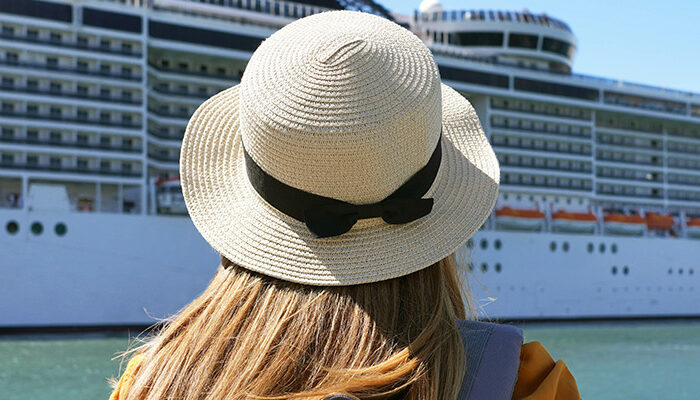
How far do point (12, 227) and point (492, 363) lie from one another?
17109 mm

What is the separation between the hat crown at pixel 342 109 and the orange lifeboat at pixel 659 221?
26.2m

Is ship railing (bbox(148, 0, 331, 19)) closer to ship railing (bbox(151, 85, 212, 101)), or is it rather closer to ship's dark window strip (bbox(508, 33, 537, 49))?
ship railing (bbox(151, 85, 212, 101))

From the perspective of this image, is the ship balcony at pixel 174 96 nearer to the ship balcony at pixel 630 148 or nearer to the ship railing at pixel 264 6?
the ship railing at pixel 264 6

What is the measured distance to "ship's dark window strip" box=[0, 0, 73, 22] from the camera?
18078 millimetres

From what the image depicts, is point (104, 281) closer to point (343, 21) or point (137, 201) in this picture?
point (137, 201)

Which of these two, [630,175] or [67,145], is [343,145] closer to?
Result: [67,145]

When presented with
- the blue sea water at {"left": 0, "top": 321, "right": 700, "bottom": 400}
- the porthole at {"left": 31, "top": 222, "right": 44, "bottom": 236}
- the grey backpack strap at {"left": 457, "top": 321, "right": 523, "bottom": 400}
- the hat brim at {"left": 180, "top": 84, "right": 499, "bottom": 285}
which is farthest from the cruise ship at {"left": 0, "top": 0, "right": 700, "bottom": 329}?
the grey backpack strap at {"left": 457, "top": 321, "right": 523, "bottom": 400}

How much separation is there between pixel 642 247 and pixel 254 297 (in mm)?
25541

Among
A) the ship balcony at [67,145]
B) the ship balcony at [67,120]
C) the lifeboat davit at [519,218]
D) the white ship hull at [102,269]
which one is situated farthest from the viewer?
the lifeboat davit at [519,218]

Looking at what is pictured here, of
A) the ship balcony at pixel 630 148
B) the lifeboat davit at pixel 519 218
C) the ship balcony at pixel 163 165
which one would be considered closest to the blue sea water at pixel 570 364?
the lifeboat davit at pixel 519 218

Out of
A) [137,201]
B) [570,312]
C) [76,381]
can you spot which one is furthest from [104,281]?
[570,312]

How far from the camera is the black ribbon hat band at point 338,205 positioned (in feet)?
3.73

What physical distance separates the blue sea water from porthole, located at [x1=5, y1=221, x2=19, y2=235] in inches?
81.1

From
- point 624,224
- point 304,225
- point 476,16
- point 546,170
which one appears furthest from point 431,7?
point 304,225
